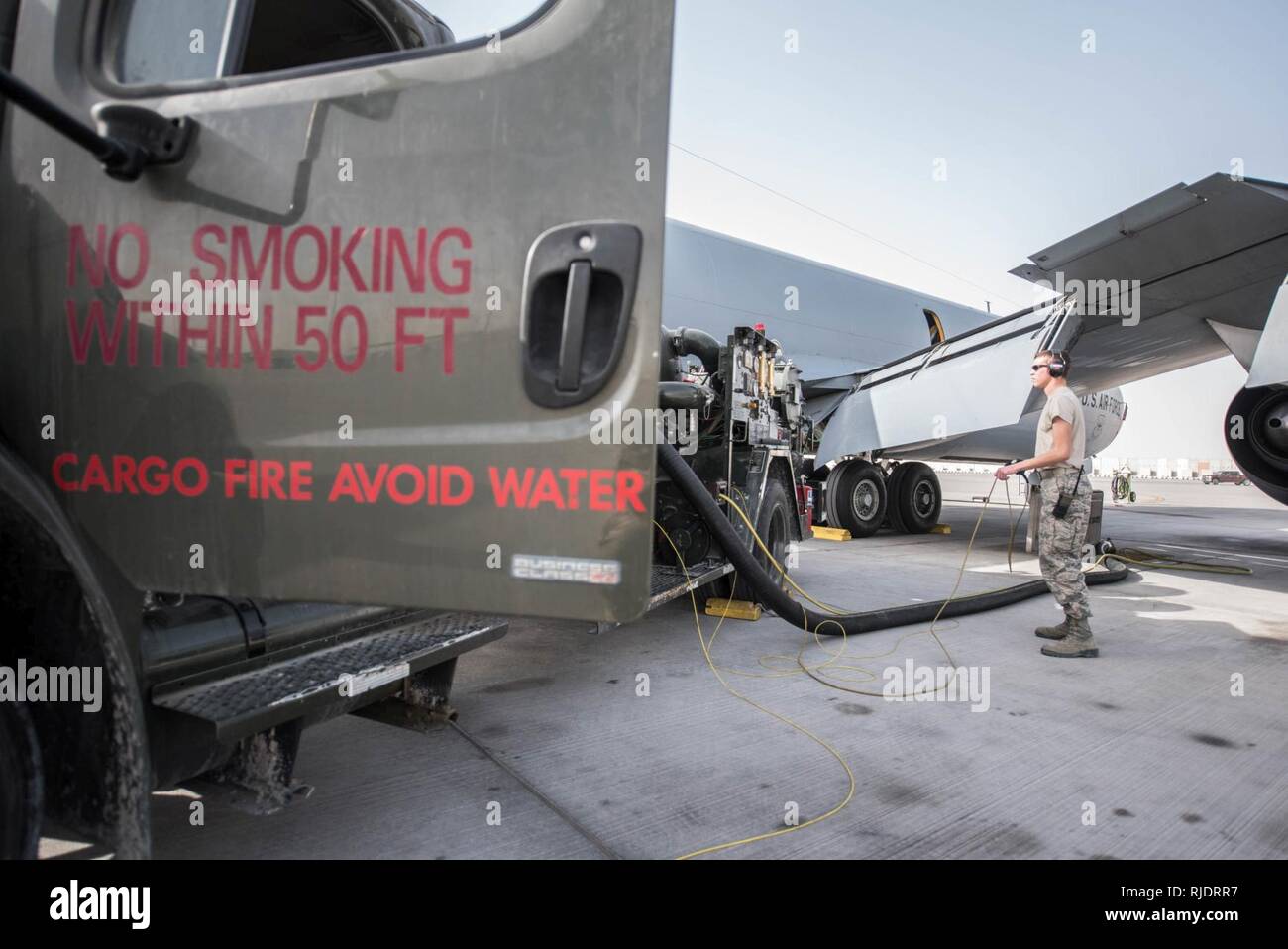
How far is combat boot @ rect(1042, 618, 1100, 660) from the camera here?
4.61 m

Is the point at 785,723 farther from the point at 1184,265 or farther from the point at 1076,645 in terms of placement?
the point at 1184,265

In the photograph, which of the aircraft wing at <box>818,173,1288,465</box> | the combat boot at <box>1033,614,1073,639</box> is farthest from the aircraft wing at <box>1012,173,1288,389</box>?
the combat boot at <box>1033,614,1073,639</box>

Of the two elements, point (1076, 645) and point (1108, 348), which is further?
point (1108, 348)

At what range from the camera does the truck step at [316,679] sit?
5.69 ft

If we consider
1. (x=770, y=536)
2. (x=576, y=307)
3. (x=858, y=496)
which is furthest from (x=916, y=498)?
(x=576, y=307)

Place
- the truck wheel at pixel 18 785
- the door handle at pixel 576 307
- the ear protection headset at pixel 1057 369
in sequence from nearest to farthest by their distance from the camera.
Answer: the door handle at pixel 576 307 → the truck wheel at pixel 18 785 → the ear protection headset at pixel 1057 369

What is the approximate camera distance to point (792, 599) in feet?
14.8

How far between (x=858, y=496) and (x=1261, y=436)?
464 cm

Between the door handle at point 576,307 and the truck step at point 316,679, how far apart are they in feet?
3.58

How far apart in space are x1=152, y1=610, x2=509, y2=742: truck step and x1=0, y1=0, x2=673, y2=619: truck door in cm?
37

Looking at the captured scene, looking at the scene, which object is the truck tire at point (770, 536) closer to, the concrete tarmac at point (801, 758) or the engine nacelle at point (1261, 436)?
the concrete tarmac at point (801, 758)

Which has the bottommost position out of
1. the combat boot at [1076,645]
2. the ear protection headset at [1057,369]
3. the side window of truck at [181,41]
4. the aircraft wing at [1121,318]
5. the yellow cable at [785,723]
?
the yellow cable at [785,723]

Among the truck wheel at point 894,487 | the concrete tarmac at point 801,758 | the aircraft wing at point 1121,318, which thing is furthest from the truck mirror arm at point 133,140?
the truck wheel at point 894,487
